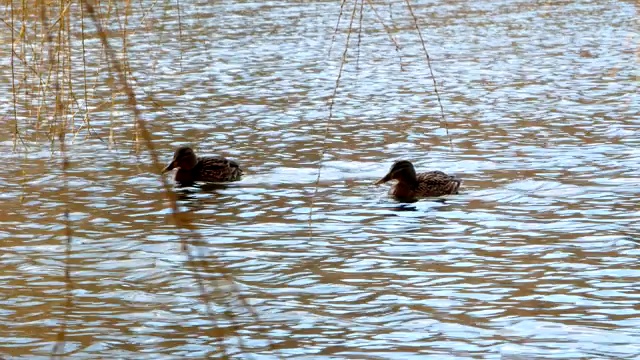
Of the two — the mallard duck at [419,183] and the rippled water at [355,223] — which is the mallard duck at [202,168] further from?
the mallard duck at [419,183]

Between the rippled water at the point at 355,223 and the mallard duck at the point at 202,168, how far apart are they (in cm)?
17

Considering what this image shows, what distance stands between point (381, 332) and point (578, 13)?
924 inches

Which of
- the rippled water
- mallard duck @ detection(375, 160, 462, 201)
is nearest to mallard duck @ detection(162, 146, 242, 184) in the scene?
the rippled water

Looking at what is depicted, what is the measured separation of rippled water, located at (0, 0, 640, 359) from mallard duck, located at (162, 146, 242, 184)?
0.17m

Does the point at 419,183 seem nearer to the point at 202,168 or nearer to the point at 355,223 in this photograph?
the point at 355,223

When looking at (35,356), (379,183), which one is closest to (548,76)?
(379,183)

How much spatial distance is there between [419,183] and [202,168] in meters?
2.36

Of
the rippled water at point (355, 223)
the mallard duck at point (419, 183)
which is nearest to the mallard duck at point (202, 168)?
the rippled water at point (355, 223)

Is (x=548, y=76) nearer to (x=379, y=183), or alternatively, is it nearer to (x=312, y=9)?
(x=379, y=183)

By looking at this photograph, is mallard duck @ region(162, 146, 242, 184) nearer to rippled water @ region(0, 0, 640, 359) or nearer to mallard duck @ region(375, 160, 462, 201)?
rippled water @ region(0, 0, 640, 359)

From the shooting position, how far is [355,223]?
35.8 feet

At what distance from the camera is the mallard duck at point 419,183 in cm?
1196

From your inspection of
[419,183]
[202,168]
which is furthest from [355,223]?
[202,168]

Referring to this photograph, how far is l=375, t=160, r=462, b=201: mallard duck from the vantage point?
1196 centimetres
